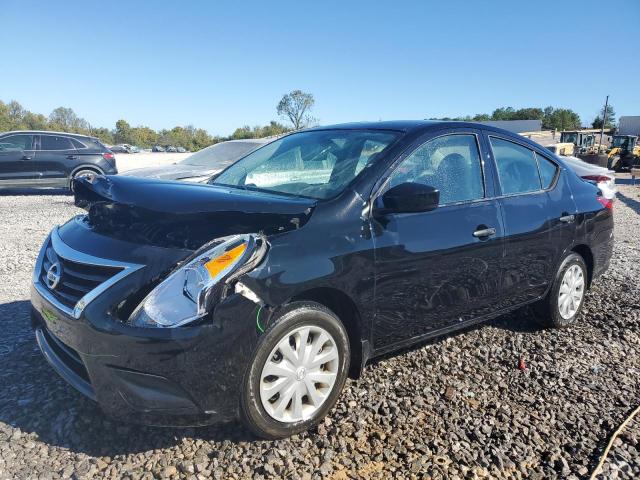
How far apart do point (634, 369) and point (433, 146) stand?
2.22 metres

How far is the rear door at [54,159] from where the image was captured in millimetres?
12836

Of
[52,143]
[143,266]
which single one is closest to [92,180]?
[143,266]

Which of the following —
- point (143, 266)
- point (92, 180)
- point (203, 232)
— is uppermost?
point (92, 180)

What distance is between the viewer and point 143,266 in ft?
7.70

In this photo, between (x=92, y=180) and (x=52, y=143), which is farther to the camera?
(x=52, y=143)

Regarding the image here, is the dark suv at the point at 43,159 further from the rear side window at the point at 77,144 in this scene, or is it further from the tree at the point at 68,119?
the tree at the point at 68,119

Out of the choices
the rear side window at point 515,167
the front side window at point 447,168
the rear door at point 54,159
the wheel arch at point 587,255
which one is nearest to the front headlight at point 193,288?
the front side window at point 447,168

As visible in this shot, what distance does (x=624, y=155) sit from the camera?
30.0 m

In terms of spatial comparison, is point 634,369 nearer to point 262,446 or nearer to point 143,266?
point 262,446

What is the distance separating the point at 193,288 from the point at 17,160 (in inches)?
502

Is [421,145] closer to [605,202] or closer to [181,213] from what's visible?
[181,213]

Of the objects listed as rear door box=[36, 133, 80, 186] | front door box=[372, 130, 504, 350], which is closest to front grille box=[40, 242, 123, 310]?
front door box=[372, 130, 504, 350]

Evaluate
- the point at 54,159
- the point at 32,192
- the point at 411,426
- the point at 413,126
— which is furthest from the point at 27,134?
the point at 411,426

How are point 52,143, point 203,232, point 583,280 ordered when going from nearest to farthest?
point 203,232, point 583,280, point 52,143
